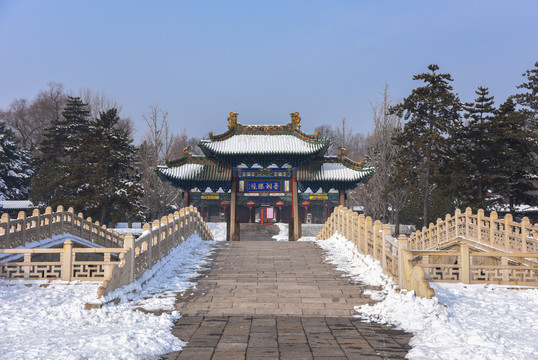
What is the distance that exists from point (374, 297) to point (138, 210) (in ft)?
70.5

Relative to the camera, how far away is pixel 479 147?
26547mm

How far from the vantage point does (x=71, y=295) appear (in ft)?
28.9

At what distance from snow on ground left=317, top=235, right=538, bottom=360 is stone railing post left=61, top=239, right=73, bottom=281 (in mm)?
5913

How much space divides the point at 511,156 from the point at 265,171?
1320 cm

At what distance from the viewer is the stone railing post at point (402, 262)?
8.66 m

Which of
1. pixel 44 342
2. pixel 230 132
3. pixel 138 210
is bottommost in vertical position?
pixel 44 342

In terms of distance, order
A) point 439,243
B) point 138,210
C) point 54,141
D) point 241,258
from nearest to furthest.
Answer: point 241,258
point 439,243
point 138,210
point 54,141

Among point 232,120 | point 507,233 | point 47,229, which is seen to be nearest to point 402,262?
point 507,233

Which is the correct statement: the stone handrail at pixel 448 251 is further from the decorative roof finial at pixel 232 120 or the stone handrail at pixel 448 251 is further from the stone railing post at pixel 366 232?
the decorative roof finial at pixel 232 120

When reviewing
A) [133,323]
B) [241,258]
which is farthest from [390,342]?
[241,258]

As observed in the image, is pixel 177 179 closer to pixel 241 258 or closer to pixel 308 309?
pixel 241 258

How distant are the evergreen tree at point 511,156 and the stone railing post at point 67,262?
73.0 feet

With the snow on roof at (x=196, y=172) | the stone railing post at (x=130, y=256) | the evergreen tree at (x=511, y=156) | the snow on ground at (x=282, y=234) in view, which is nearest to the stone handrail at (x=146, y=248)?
the stone railing post at (x=130, y=256)

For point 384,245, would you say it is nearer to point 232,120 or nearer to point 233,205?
point 233,205
